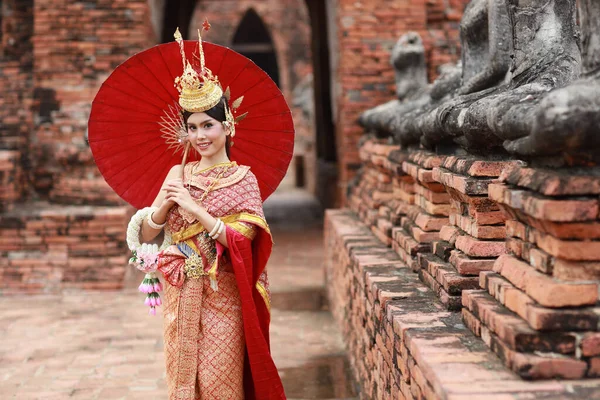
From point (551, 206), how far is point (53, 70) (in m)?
6.10

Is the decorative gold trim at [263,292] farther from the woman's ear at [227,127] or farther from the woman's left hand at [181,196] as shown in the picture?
the woman's ear at [227,127]

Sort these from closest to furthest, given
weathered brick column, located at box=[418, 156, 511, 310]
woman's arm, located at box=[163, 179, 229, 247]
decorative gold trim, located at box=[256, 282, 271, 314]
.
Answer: weathered brick column, located at box=[418, 156, 511, 310]
woman's arm, located at box=[163, 179, 229, 247]
decorative gold trim, located at box=[256, 282, 271, 314]

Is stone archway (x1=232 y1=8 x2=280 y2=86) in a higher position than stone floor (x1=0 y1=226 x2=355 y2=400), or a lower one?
higher

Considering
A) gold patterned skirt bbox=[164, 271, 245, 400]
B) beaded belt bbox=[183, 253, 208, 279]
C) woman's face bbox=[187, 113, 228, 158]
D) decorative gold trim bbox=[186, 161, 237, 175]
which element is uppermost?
woman's face bbox=[187, 113, 228, 158]

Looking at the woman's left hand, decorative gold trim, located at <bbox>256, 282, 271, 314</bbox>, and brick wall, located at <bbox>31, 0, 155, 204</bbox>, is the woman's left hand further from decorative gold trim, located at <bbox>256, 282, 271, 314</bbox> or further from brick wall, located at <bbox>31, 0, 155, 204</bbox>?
brick wall, located at <bbox>31, 0, 155, 204</bbox>

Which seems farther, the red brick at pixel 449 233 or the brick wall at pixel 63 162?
the brick wall at pixel 63 162

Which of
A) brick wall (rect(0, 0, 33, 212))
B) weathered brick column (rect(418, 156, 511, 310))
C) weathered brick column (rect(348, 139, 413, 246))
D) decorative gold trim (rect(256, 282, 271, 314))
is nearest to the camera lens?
weathered brick column (rect(418, 156, 511, 310))

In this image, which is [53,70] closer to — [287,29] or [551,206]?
[551,206]

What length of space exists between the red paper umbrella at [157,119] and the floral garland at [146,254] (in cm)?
19

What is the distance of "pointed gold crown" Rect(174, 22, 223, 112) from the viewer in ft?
9.86

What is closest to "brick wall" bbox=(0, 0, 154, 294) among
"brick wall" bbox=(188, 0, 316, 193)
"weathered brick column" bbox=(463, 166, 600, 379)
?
"weathered brick column" bbox=(463, 166, 600, 379)

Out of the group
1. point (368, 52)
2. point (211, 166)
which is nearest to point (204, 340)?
point (211, 166)

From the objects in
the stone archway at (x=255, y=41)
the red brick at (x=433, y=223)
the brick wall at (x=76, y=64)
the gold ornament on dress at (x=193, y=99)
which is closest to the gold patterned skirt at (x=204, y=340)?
the gold ornament on dress at (x=193, y=99)

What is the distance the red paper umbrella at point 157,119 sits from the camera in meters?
3.15
